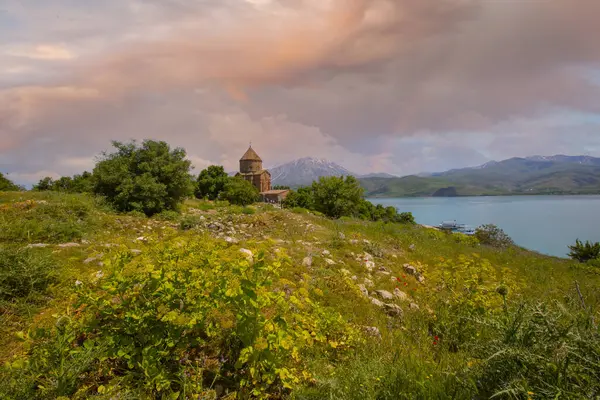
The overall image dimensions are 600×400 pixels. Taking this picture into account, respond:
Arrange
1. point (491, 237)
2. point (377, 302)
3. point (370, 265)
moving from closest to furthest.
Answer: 1. point (377, 302)
2. point (370, 265)
3. point (491, 237)

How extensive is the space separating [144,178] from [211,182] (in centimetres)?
4548

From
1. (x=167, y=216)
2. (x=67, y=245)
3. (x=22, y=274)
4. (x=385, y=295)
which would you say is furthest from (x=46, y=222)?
(x=385, y=295)

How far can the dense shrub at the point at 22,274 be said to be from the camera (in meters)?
4.09

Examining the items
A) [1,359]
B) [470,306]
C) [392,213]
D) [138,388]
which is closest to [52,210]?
[1,359]

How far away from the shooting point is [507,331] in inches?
93.9

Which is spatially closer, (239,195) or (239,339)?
(239,339)

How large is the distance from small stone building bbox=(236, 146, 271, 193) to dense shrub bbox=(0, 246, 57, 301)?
82.9 meters

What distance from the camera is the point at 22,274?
13.8 feet

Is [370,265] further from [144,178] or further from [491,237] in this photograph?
[491,237]

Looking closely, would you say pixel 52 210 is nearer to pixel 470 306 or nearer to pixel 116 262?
pixel 116 262

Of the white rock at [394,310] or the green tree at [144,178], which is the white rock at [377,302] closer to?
the white rock at [394,310]

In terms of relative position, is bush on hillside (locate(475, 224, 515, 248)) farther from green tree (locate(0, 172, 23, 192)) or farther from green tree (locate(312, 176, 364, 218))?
green tree (locate(0, 172, 23, 192))

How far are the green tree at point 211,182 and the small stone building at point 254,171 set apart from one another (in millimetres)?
24956

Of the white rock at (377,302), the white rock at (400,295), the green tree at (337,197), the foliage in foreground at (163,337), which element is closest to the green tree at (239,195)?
the green tree at (337,197)
